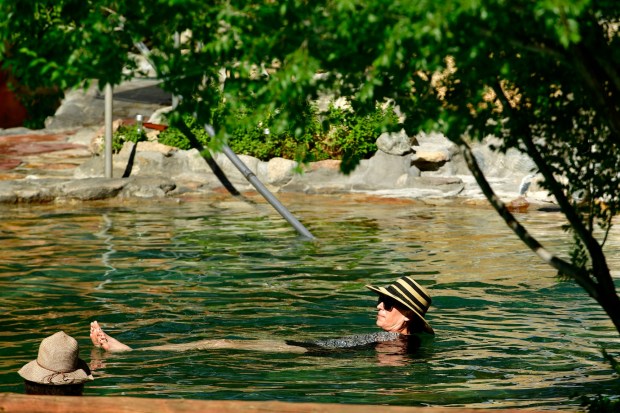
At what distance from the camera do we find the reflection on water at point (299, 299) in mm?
9766

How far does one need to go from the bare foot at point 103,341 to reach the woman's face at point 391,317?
2.41 metres

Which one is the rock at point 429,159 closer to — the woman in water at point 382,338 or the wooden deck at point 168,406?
the woman in water at point 382,338

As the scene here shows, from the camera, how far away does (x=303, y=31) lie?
573 cm

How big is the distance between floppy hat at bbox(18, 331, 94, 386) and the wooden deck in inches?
35.1

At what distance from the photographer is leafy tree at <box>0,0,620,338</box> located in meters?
5.38

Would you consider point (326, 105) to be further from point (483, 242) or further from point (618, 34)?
point (618, 34)

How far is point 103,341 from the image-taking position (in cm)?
1021

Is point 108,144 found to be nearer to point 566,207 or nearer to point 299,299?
point 299,299

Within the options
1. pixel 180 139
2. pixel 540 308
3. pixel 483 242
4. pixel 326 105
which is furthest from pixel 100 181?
pixel 540 308

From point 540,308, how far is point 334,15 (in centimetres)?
820

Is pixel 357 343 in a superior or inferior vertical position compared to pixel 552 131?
inferior

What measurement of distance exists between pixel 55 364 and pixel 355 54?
3511 millimetres

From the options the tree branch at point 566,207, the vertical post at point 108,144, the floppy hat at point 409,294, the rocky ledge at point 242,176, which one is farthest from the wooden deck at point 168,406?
the vertical post at point 108,144

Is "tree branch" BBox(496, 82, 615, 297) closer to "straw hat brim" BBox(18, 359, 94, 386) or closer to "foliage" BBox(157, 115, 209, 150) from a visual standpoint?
"straw hat brim" BBox(18, 359, 94, 386)
